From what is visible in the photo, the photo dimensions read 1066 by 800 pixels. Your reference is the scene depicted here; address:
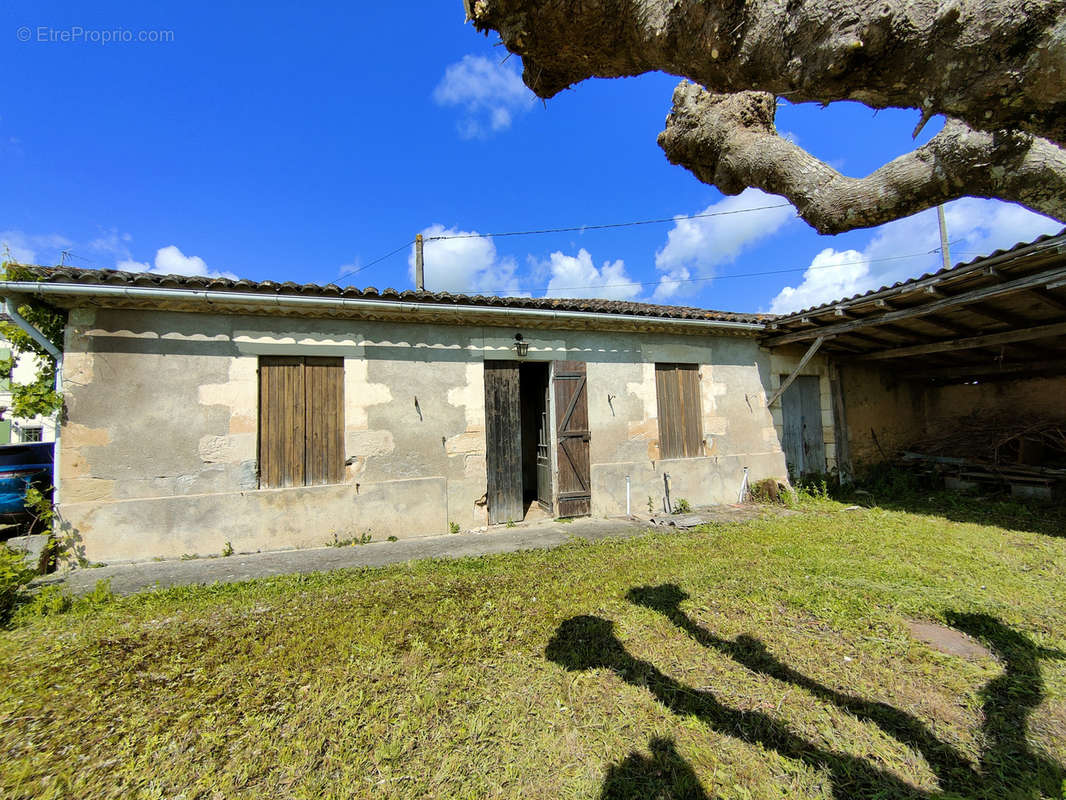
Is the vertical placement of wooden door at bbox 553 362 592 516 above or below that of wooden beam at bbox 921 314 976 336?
below

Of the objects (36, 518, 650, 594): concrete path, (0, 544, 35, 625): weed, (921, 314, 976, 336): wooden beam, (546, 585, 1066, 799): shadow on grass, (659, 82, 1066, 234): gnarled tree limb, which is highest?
(921, 314, 976, 336): wooden beam

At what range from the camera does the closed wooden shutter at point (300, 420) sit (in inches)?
203

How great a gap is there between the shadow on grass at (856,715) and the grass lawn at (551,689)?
0.01 metres

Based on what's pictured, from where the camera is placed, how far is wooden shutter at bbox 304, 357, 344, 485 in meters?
5.32

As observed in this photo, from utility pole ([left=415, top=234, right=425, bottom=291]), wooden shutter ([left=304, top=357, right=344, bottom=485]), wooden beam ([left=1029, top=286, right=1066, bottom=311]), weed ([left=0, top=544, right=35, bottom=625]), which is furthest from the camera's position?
utility pole ([left=415, top=234, right=425, bottom=291])

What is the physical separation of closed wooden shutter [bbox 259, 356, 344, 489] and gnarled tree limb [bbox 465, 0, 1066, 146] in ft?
15.7

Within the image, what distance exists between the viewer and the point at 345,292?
16.6 feet

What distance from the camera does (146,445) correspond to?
4680 mm

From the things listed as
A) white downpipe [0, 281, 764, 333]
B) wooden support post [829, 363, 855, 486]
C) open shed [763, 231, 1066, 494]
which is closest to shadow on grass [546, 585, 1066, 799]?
white downpipe [0, 281, 764, 333]

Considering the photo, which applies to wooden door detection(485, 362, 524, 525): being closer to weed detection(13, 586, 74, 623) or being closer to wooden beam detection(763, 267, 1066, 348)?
weed detection(13, 586, 74, 623)

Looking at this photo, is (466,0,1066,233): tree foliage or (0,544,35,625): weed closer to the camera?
(466,0,1066,233): tree foliage

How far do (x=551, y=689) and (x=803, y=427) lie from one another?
811 cm

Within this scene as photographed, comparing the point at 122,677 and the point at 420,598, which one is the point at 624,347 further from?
the point at 122,677

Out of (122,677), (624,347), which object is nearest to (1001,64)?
(122,677)
